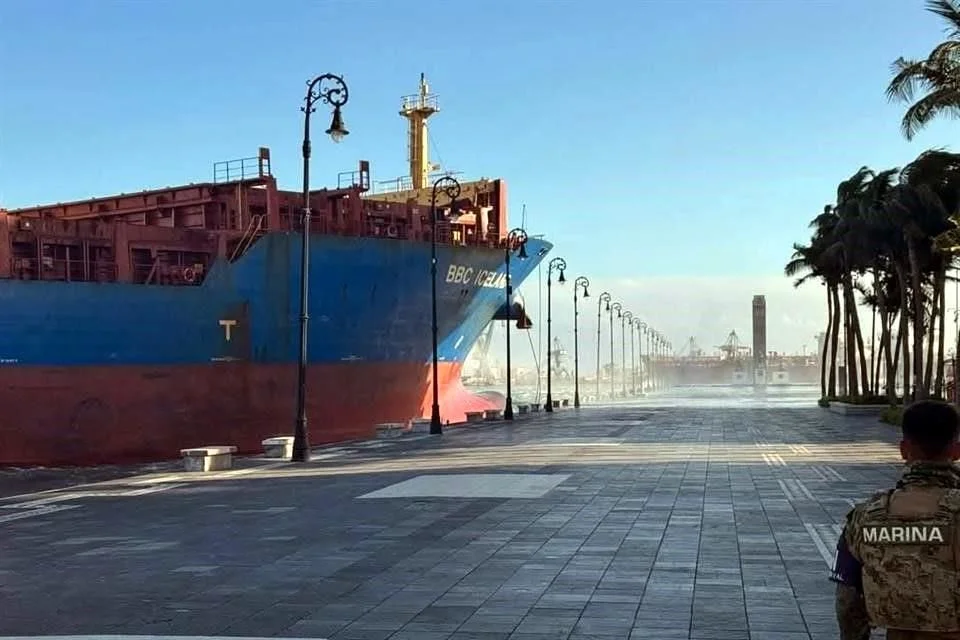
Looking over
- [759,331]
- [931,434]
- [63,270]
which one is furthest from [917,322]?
[759,331]

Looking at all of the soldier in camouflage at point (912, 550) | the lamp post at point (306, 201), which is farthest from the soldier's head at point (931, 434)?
the lamp post at point (306, 201)

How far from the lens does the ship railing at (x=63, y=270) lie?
30109 mm

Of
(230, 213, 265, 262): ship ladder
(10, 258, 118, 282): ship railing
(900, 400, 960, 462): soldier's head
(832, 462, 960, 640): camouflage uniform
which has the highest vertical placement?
(230, 213, 265, 262): ship ladder

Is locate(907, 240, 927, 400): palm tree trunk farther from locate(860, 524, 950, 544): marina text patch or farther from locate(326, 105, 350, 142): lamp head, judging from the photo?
locate(860, 524, 950, 544): marina text patch

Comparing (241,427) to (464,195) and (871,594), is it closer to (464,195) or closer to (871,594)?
(464,195)

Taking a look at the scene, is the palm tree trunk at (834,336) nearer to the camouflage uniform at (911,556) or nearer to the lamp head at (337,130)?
the lamp head at (337,130)

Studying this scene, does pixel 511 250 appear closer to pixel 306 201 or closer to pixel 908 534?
pixel 306 201

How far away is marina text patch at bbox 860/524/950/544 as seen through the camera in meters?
3.12

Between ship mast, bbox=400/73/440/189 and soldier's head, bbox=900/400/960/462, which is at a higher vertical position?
ship mast, bbox=400/73/440/189

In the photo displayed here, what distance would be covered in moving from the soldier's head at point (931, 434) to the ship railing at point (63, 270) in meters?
30.1

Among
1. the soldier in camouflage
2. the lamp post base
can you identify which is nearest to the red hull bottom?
the lamp post base

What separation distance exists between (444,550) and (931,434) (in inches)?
279

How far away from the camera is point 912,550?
3156 mm

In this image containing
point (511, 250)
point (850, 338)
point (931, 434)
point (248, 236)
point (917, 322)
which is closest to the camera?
point (931, 434)
